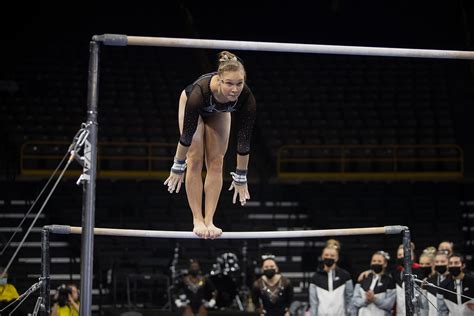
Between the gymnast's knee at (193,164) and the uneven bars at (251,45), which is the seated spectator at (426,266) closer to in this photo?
the uneven bars at (251,45)

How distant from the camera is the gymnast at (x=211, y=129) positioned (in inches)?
223

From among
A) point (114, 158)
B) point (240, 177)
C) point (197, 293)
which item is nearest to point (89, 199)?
point (240, 177)

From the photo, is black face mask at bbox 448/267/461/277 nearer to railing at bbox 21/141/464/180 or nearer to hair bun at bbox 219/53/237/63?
hair bun at bbox 219/53/237/63

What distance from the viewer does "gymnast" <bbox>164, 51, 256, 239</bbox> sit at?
565cm

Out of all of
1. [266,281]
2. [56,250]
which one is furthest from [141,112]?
[266,281]

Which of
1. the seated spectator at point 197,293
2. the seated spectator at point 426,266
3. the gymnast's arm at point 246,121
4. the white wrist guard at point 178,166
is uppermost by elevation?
the gymnast's arm at point 246,121

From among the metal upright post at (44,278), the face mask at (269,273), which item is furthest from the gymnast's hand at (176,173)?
the face mask at (269,273)

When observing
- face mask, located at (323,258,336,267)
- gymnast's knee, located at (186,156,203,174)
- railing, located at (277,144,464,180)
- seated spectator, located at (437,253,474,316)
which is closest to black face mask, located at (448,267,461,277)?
seated spectator, located at (437,253,474,316)

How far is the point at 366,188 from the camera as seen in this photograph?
16.4 metres

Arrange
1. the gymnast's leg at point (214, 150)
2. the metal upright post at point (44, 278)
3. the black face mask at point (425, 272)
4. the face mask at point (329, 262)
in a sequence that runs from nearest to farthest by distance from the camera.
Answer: the gymnast's leg at point (214, 150)
the metal upright post at point (44, 278)
the black face mask at point (425, 272)
the face mask at point (329, 262)

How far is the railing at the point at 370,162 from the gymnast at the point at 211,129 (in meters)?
10.5

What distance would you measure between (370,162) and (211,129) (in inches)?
461

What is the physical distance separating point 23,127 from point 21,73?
7.65ft

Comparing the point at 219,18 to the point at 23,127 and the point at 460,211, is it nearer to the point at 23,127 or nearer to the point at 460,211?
the point at 23,127
